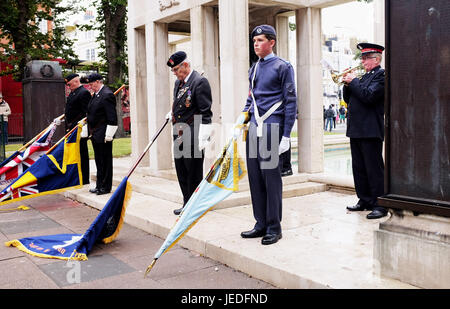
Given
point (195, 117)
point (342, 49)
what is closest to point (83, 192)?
point (195, 117)

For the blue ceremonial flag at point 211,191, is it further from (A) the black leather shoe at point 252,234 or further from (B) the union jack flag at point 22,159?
(B) the union jack flag at point 22,159

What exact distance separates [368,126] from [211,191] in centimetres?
236

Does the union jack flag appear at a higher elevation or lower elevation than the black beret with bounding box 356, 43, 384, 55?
lower

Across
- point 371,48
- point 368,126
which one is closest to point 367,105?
point 368,126

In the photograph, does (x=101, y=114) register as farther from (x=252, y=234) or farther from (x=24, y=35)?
(x=24, y=35)

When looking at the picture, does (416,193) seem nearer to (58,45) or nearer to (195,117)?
(195,117)

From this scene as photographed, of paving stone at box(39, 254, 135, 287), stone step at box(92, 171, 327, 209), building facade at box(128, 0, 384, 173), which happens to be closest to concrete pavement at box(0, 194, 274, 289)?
paving stone at box(39, 254, 135, 287)

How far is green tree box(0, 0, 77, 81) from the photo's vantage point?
23.5 metres

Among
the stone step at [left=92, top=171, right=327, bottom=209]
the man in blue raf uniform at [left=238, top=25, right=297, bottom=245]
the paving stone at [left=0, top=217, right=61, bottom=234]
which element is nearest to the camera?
the man in blue raf uniform at [left=238, top=25, right=297, bottom=245]

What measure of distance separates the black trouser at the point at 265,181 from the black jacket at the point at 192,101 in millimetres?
1249

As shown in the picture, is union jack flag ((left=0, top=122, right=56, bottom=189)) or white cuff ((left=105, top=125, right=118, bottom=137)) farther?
union jack flag ((left=0, top=122, right=56, bottom=189))

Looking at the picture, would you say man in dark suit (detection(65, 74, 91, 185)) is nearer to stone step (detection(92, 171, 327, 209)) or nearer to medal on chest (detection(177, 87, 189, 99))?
stone step (detection(92, 171, 327, 209))

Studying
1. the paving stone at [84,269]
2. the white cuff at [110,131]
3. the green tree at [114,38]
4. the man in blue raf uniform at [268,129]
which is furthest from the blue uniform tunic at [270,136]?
the green tree at [114,38]

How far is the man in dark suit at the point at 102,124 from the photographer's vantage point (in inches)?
309
